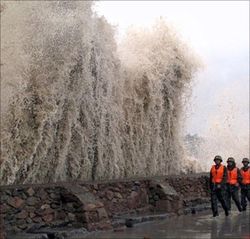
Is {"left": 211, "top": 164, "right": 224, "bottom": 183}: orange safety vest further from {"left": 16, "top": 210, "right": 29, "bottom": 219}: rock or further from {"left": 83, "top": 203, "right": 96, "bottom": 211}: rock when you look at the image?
{"left": 16, "top": 210, "right": 29, "bottom": 219}: rock

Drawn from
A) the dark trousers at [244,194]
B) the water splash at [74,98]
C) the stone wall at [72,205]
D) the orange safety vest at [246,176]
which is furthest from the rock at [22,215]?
the orange safety vest at [246,176]

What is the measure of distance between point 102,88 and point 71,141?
1763 millimetres

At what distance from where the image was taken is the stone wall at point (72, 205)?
1134 centimetres

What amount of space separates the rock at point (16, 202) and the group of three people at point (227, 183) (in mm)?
5599

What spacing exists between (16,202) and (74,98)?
3385mm

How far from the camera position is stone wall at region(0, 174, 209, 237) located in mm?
11344

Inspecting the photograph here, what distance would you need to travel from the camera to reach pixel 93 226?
11.9 m

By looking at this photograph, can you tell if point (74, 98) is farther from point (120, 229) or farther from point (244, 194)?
point (244, 194)

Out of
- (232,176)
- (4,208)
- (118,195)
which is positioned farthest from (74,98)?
(232,176)

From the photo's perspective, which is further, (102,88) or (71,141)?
(102,88)

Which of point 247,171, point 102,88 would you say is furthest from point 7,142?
point 247,171

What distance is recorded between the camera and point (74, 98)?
1394 centimetres

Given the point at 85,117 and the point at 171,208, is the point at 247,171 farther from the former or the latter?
the point at 85,117

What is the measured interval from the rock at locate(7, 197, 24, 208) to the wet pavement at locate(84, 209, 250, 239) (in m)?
1.41
